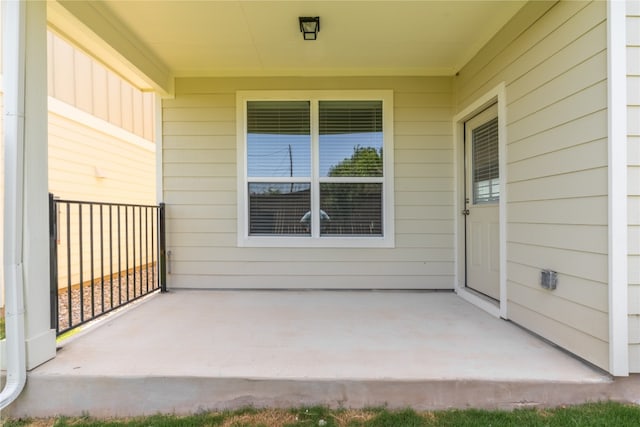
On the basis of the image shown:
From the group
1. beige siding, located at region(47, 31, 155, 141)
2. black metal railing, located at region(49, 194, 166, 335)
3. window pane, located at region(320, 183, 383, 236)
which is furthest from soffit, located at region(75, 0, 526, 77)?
black metal railing, located at region(49, 194, 166, 335)

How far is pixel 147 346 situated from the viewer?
2.21 meters

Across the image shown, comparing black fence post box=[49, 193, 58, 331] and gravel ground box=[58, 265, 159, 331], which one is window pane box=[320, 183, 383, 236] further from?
black fence post box=[49, 193, 58, 331]

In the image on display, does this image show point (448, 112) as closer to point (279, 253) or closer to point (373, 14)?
point (373, 14)

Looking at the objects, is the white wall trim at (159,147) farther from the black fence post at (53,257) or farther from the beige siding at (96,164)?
the black fence post at (53,257)

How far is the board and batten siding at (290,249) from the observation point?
3.71 metres

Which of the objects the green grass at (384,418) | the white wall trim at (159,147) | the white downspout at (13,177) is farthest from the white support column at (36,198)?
the white wall trim at (159,147)

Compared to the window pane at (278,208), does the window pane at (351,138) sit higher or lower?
higher

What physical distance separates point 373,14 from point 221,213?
8.02 ft

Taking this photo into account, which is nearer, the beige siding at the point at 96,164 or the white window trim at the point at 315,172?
the white window trim at the point at 315,172

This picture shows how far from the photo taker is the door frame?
2.75 m

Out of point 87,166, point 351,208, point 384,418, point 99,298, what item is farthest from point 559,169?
point 87,166

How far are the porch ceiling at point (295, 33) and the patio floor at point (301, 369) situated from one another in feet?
7.55

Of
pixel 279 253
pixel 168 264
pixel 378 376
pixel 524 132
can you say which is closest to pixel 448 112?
pixel 524 132

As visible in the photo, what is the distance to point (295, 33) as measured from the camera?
9.58ft
